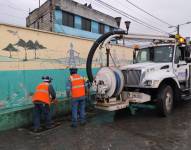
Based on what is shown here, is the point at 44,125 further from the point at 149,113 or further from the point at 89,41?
the point at 89,41

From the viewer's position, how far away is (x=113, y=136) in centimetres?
583

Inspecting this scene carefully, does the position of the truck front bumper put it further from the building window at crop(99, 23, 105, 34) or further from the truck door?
the building window at crop(99, 23, 105, 34)

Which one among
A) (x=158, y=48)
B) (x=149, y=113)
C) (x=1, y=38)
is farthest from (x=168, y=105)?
(x=1, y=38)

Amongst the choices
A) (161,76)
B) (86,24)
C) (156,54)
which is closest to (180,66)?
(156,54)

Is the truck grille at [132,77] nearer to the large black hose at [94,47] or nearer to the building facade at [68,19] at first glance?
Answer: the large black hose at [94,47]

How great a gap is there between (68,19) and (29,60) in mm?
17631

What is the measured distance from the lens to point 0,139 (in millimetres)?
5723

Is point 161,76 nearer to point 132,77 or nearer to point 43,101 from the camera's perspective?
point 132,77

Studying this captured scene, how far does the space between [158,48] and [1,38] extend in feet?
18.0

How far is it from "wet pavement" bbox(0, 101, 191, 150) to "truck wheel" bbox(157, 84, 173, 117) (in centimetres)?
24

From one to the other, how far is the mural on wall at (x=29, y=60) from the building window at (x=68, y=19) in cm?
1497

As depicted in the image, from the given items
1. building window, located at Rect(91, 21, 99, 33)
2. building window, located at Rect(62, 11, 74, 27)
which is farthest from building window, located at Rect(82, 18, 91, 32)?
building window, located at Rect(62, 11, 74, 27)

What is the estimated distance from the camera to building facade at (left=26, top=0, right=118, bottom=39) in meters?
22.0

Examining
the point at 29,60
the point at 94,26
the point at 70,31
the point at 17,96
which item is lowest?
the point at 17,96
